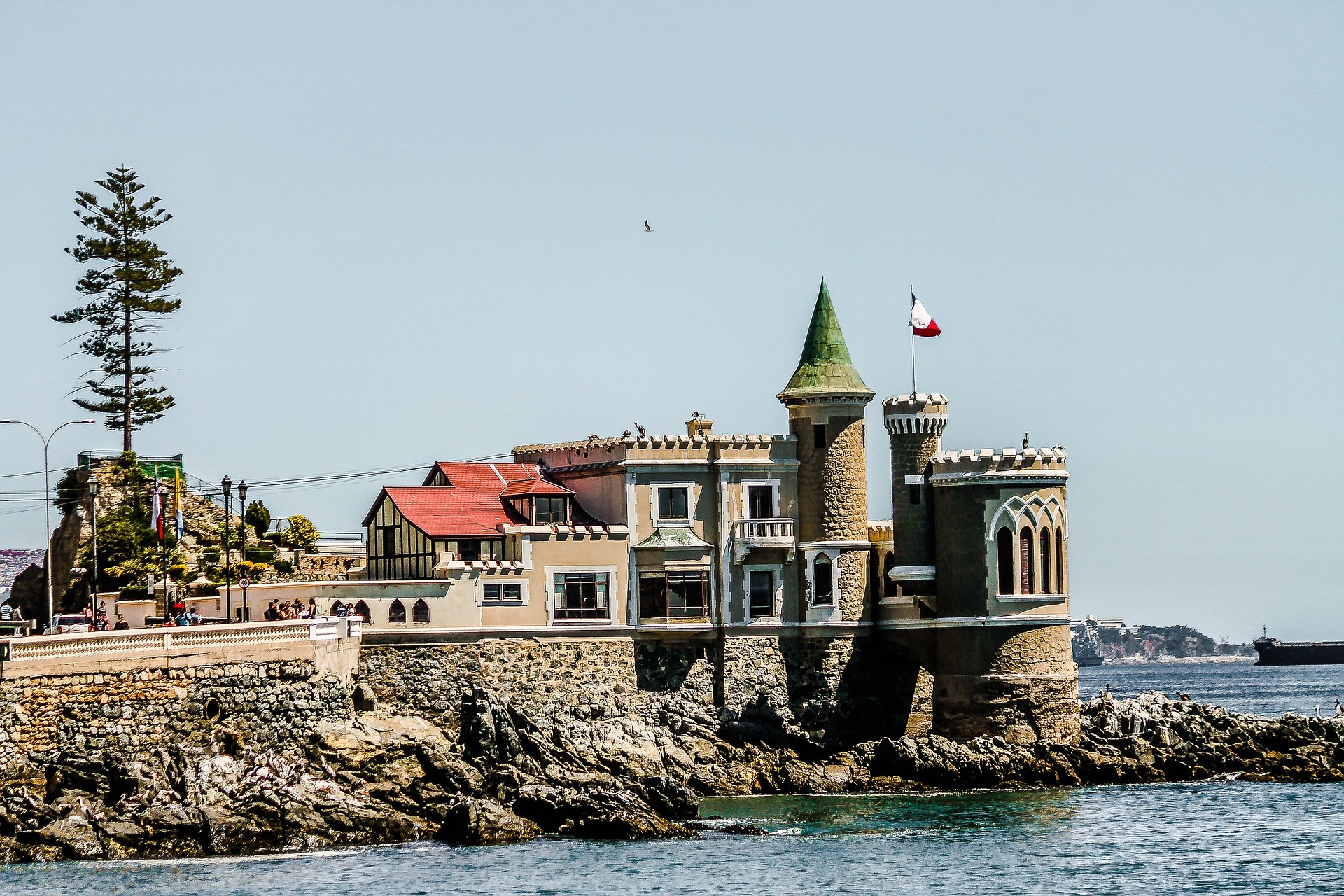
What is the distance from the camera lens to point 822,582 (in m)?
72.1

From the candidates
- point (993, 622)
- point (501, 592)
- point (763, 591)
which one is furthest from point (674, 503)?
point (993, 622)

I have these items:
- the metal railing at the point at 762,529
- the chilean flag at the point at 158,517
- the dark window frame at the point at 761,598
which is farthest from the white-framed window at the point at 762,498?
the chilean flag at the point at 158,517

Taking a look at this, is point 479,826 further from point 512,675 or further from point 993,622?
point 993,622

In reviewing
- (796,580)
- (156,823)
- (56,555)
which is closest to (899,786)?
(796,580)

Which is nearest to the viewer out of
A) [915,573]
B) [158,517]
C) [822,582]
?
[158,517]

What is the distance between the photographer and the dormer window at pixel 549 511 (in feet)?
238

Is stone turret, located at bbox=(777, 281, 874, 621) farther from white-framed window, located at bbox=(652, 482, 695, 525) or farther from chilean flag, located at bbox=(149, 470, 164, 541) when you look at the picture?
chilean flag, located at bbox=(149, 470, 164, 541)

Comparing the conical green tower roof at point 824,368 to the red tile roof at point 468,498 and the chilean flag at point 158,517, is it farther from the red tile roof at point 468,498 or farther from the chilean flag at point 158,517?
the chilean flag at point 158,517

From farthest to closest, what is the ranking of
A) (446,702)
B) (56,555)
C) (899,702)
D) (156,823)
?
(56,555)
(899,702)
(446,702)
(156,823)

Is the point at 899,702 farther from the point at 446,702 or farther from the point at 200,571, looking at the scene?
the point at 200,571

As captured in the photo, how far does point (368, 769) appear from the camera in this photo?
193 ft

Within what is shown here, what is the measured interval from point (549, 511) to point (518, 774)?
1459 cm

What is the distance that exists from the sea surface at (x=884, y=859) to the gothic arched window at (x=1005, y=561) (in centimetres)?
700

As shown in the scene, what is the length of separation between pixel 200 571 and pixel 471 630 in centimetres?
1174
